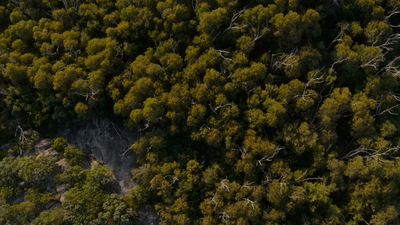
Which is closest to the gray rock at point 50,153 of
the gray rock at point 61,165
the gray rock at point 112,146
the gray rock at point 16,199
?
the gray rock at point 61,165

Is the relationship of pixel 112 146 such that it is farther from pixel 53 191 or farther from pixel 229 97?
pixel 229 97

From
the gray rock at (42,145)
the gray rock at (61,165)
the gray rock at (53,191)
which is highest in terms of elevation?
the gray rock at (42,145)

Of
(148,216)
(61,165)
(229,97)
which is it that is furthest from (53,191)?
(229,97)

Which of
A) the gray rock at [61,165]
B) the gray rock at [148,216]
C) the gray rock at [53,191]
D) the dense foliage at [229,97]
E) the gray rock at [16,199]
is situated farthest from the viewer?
the gray rock at [61,165]

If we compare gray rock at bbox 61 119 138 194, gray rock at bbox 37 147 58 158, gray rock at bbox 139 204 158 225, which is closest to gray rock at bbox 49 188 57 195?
gray rock at bbox 37 147 58 158

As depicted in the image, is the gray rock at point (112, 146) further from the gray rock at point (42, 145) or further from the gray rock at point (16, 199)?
the gray rock at point (16, 199)

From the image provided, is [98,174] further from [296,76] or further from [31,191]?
[296,76]

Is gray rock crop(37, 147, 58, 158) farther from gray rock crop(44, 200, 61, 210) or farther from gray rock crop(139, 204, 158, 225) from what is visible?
gray rock crop(139, 204, 158, 225)

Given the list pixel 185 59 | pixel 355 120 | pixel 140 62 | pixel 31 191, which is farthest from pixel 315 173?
pixel 31 191
